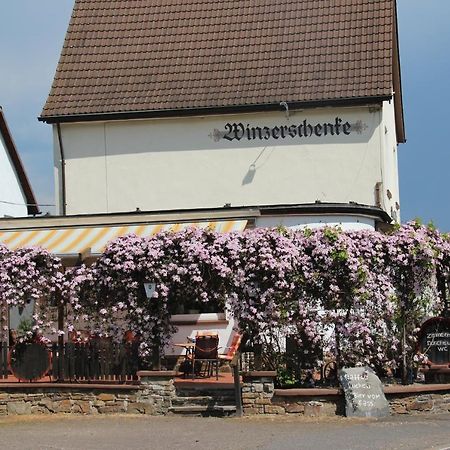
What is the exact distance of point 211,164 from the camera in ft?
92.9

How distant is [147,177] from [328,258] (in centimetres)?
1248

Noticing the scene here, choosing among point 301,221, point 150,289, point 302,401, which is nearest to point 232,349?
point 150,289

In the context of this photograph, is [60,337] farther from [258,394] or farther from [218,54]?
[218,54]

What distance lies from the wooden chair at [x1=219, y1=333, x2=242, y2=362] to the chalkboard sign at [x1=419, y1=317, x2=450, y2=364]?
10.8ft

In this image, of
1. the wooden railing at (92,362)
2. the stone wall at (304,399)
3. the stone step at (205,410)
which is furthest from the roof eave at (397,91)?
the stone step at (205,410)

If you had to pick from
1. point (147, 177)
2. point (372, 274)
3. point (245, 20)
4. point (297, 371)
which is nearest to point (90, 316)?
point (297, 371)

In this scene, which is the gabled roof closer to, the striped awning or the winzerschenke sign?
the winzerschenke sign

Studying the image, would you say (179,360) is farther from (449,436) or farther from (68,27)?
(68,27)

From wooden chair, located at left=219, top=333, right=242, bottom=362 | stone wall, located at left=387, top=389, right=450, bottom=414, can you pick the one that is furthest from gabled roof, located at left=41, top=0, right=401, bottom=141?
stone wall, located at left=387, top=389, right=450, bottom=414

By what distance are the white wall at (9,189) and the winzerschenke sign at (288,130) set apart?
1209 cm

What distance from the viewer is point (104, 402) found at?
17250 mm

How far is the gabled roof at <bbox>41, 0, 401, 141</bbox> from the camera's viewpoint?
28062 millimetres

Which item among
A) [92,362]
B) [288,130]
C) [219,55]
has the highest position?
[219,55]

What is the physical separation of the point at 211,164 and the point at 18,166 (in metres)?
13.8
